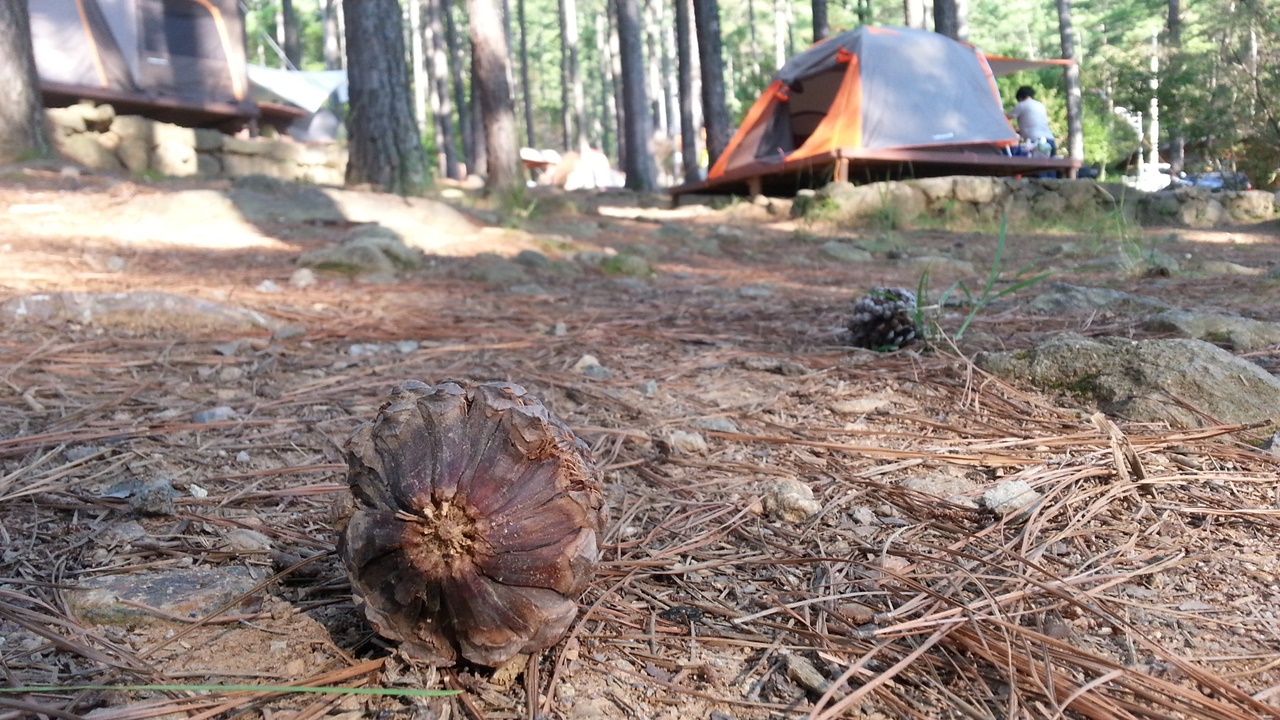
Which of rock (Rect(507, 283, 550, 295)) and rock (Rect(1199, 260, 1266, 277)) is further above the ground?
rock (Rect(507, 283, 550, 295))

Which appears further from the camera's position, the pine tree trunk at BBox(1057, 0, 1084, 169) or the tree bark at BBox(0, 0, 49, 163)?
the pine tree trunk at BBox(1057, 0, 1084, 169)

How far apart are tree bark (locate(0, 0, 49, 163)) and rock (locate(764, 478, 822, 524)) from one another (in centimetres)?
780

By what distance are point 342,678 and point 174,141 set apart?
11.7 m

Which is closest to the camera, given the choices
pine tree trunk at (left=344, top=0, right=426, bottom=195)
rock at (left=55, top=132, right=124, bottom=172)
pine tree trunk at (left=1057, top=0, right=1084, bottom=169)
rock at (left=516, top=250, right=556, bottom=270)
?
rock at (left=516, top=250, right=556, bottom=270)

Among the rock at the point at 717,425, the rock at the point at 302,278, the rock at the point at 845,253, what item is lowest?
the rock at the point at 717,425

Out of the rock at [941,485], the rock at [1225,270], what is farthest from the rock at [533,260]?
the rock at [941,485]

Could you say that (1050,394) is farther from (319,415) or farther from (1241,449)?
(319,415)

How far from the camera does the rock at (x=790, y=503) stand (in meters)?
1.45

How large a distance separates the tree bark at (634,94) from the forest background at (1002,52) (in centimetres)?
120

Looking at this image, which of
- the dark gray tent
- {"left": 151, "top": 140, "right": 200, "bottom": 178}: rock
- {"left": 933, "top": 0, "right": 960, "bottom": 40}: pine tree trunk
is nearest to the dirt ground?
{"left": 151, "top": 140, "right": 200, "bottom": 178}: rock

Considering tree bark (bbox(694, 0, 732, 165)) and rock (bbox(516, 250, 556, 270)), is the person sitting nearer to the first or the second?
tree bark (bbox(694, 0, 732, 165))

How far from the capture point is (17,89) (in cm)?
694

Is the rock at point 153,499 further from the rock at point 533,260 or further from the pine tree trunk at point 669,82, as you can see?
the pine tree trunk at point 669,82

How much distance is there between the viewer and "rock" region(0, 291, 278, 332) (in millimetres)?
2742
